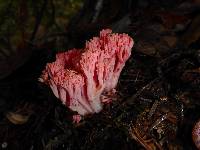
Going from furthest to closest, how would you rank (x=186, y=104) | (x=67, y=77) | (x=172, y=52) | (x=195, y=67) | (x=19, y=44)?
(x=19, y=44) < (x=172, y=52) < (x=195, y=67) < (x=186, y=104) < (x=67, y=77)

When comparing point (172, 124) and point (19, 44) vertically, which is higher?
point (19, 44)

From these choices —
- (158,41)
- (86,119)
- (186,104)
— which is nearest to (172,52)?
(158,41)

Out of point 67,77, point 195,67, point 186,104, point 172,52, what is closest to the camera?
point 67,77

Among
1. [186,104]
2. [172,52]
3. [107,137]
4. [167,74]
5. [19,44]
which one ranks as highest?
[19,44]

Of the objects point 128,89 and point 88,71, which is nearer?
point 88,71

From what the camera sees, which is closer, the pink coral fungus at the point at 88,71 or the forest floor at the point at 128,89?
the pink coral fungus at the point at 88,71

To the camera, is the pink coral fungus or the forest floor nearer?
the pink coral fungus

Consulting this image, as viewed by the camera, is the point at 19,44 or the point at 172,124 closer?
the point at 172,124

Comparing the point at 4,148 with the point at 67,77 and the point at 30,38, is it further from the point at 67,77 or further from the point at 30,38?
the point at 30,38
